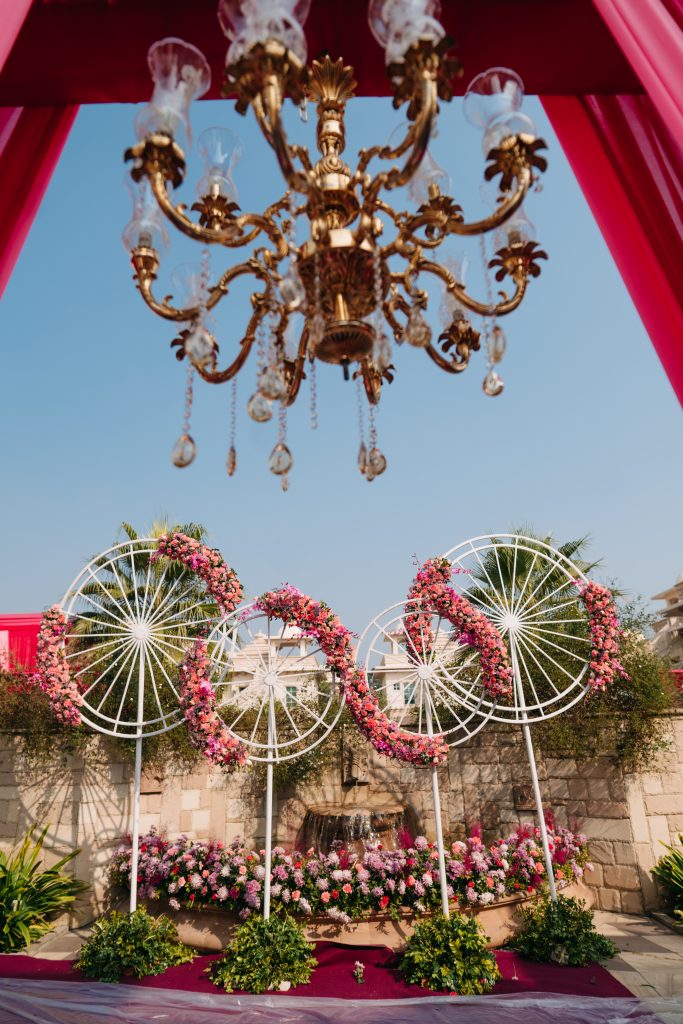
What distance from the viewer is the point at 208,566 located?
7.30 metres

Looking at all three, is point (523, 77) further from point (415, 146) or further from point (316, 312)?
point (316, 312)

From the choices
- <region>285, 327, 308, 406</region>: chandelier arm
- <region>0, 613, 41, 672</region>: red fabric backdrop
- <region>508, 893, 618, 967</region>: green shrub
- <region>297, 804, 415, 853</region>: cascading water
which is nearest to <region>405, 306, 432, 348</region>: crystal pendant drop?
<region>285, 327, 308, 406</region>: chandelier arm

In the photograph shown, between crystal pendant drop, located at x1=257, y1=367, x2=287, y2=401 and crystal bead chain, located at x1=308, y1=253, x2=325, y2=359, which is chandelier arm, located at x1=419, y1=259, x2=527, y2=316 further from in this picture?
crystal pendant drop, located at x1=257, y1=367, x2=287, y2=401

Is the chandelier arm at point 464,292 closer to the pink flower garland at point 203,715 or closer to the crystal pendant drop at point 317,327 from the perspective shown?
the crystal pendant drop at point 317,327

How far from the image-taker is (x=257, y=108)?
187 cm

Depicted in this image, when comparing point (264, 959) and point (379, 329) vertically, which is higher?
point (379, 329)

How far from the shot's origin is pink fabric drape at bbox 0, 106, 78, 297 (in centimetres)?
259

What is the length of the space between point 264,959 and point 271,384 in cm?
607

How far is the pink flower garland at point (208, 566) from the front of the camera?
7277 millimetres

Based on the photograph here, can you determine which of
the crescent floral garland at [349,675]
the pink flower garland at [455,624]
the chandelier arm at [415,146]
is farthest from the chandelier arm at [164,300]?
the pink flower garland at [455,624]

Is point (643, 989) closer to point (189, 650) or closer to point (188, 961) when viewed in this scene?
point (188, 961)

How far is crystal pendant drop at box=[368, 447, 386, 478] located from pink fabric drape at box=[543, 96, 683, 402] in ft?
3.80

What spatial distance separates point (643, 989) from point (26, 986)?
550 centimetres

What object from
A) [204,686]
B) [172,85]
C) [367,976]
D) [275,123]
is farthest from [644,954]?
[172,85]
